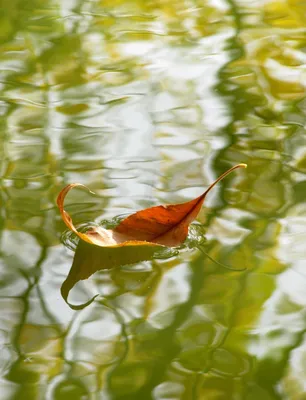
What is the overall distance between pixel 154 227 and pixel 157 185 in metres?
0.18

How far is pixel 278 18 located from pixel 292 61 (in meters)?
0.34

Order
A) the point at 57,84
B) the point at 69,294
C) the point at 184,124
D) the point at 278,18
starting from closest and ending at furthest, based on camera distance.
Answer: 1. the point at 69,294
2. the point at 184,124
3. the point at 57,84
4. the point at 278,18

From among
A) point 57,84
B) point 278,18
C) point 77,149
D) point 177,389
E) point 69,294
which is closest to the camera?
point 177,389

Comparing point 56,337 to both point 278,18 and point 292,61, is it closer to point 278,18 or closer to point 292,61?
point 292,61

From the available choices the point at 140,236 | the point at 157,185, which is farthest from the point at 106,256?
the point at 157,185

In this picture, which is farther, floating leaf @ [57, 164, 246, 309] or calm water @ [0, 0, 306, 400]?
floating leaf @ [57, 164, 246, 309]

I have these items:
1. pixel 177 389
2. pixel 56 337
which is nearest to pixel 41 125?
pixel 56 337

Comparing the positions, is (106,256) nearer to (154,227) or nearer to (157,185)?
(154,227)

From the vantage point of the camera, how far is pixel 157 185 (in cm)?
150

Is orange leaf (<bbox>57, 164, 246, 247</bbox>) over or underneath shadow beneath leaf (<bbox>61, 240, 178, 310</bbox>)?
over

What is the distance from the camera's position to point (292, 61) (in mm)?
2047

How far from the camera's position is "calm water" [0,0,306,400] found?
108 cm

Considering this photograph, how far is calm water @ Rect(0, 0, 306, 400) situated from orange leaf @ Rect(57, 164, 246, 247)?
4 cm

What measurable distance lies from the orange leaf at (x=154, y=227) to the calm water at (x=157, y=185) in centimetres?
4
